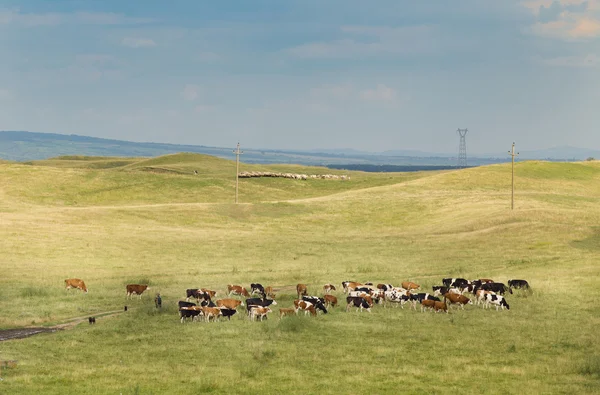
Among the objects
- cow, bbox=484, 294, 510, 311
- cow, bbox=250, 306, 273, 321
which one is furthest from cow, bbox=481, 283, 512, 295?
cow, bbox=250, 306, 273, 321

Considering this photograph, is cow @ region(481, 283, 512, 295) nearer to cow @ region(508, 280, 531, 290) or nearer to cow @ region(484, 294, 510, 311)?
cow @ region(508, 280, 531, 290)

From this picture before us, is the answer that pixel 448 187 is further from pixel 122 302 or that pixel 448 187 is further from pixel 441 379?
pixel 441 379

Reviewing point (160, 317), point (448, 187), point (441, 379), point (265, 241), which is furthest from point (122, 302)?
point (448, 187)

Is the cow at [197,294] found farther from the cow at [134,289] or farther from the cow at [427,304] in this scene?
the cow at [427,304]

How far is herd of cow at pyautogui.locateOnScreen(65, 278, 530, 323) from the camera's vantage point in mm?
32125

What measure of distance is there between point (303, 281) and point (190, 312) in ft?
46.8

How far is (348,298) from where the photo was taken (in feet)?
113

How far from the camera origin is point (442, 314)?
3322cm

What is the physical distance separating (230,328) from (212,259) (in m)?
24.3

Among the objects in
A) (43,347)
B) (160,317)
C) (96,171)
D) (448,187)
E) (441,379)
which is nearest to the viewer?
(441,379)

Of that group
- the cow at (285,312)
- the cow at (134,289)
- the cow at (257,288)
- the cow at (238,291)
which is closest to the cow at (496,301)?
the cow at (285,312)

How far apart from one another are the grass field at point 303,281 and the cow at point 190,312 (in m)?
0.50

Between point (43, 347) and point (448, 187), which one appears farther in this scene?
point (448, 187)

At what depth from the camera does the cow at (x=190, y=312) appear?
31.3m
